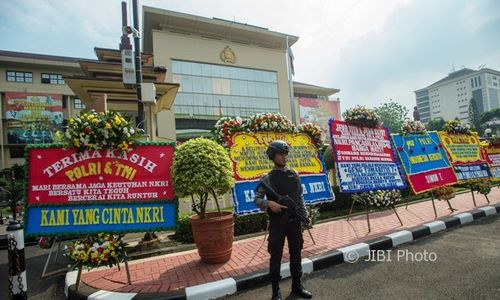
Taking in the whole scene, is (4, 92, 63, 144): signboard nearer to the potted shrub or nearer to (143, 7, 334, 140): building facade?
(143, 7, 334, 140): building facade

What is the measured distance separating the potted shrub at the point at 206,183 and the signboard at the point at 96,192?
0.36 metres

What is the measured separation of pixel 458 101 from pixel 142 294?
151m

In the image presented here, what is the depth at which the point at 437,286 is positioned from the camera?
3318 millimetres

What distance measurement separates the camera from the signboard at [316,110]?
5098cm

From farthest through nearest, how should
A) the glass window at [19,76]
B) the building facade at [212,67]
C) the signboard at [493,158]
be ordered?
the glass window at [19,76]
the building facade at [212,67]
the signboard at [493,158]

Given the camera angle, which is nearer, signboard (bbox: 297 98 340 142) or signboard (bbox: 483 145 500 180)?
signboard (bbox: 483 145 500 180)

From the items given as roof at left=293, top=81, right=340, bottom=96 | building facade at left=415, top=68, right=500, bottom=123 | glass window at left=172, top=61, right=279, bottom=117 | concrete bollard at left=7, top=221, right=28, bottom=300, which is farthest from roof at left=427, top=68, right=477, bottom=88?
concrete bollard at left=7, top=221, right=28, bottom=300

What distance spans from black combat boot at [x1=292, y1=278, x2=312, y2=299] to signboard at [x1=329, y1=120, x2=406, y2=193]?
289 cm

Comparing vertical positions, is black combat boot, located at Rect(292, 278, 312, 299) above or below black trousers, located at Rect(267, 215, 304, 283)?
below

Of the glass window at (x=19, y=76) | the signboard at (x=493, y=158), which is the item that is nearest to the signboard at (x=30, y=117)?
the glass window at (x=19, y=76)

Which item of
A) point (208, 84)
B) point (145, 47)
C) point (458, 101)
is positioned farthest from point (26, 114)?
point (458, 101)

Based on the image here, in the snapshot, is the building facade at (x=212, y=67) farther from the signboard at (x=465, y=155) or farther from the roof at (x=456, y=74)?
the roof at (x=456, y=74)

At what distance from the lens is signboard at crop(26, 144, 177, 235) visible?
13.0 feet

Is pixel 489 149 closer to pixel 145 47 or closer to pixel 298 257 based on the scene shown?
pixel 298 257
